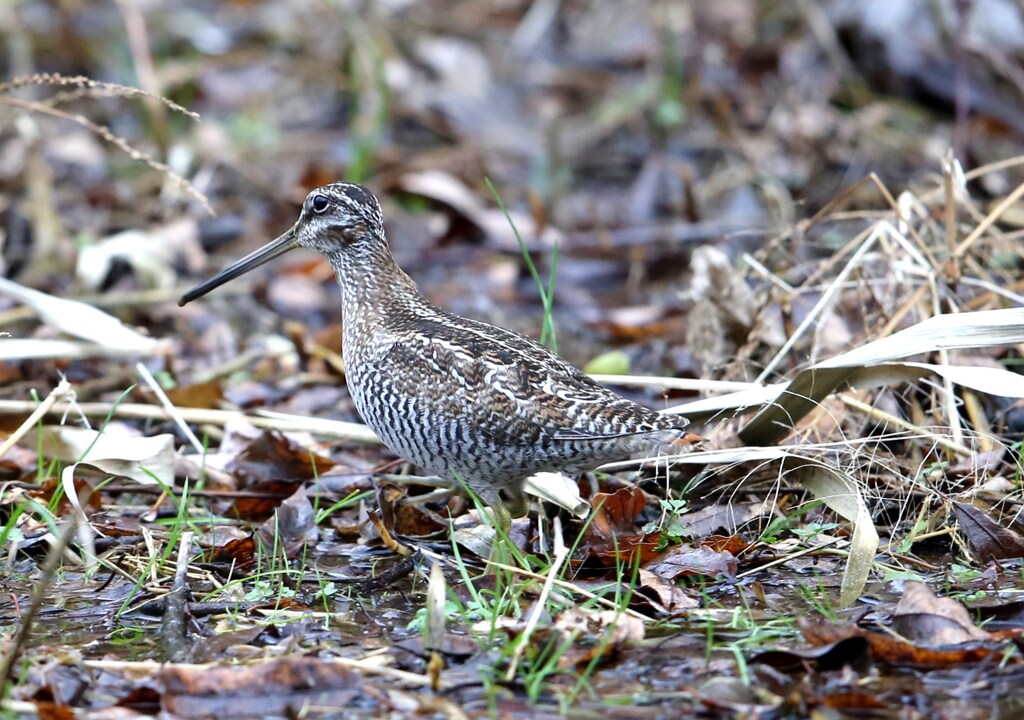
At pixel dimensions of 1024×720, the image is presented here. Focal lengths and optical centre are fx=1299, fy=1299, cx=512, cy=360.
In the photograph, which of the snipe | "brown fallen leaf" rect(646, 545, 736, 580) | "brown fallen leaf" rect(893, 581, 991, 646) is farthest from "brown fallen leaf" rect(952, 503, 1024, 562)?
the snipe

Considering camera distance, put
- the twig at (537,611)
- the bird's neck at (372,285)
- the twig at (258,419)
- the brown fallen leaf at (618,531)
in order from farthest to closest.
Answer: the twig at (258,419)
the bird's neck at (372,285)
the brown fallen leaf at (618,531)
the twig at (537,611)

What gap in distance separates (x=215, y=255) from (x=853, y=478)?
512 cm

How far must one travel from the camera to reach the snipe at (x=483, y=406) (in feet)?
14.4

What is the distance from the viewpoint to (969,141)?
9148 mm

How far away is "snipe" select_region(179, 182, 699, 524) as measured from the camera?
4379 mm

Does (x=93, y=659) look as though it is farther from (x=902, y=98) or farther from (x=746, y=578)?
(x=902, y=98)

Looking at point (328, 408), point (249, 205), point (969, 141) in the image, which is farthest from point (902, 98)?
point (328, 408)

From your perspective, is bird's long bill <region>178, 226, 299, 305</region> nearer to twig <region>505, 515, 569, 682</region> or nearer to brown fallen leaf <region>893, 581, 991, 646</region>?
twig <region>505, 515, 569, 682</region>

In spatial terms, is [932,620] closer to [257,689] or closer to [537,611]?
[537,611]

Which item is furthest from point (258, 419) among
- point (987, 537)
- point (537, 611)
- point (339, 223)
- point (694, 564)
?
point (987, 537)

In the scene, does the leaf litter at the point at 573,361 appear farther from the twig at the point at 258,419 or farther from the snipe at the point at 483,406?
the snipe at the point at 483,406

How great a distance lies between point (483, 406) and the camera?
445 cm

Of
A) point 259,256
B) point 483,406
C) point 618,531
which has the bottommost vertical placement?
point 618,531

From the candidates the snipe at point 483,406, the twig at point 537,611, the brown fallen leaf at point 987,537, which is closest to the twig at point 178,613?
the snipe at point 483,406
